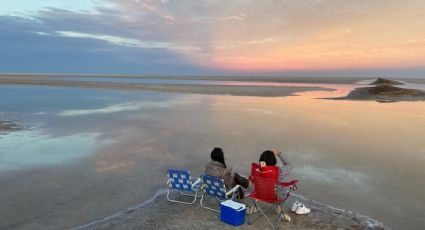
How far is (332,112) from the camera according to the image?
26.0 meters

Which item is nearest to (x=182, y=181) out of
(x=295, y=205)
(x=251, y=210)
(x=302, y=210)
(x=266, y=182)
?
(x=251, y=210)

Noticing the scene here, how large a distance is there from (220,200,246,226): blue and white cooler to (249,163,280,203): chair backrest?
43 centimetres

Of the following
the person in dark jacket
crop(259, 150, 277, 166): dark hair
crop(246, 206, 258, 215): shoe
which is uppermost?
crop(259, 150, 277, 166): dark hair

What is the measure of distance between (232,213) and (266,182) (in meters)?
0.92

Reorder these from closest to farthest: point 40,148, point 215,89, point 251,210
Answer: point 251,210 < point 40,148 < point 215,89

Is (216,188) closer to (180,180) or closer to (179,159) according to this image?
(180,180)

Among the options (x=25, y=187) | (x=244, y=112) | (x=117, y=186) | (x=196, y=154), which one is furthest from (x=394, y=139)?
(x=25, y=187)

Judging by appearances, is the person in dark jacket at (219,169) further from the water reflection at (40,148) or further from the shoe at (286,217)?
the water reflection at (40,148)

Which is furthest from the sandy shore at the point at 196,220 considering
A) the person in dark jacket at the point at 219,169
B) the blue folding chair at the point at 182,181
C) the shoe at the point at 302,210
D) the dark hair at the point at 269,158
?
the dark hair at the point at 269,158

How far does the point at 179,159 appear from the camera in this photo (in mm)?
12312

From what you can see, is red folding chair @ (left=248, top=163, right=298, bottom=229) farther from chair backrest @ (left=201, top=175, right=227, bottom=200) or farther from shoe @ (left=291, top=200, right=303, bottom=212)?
chair backrest @ (left=201, top=175, right=227, bottom=200)

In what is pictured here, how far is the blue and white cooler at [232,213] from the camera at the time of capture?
716 centimetres

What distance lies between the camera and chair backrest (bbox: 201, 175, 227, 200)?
7.64 metres

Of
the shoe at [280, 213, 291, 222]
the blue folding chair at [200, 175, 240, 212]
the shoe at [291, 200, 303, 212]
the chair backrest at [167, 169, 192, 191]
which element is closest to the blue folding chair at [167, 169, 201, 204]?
the chair backrest at [167, 169, 192, 191]
